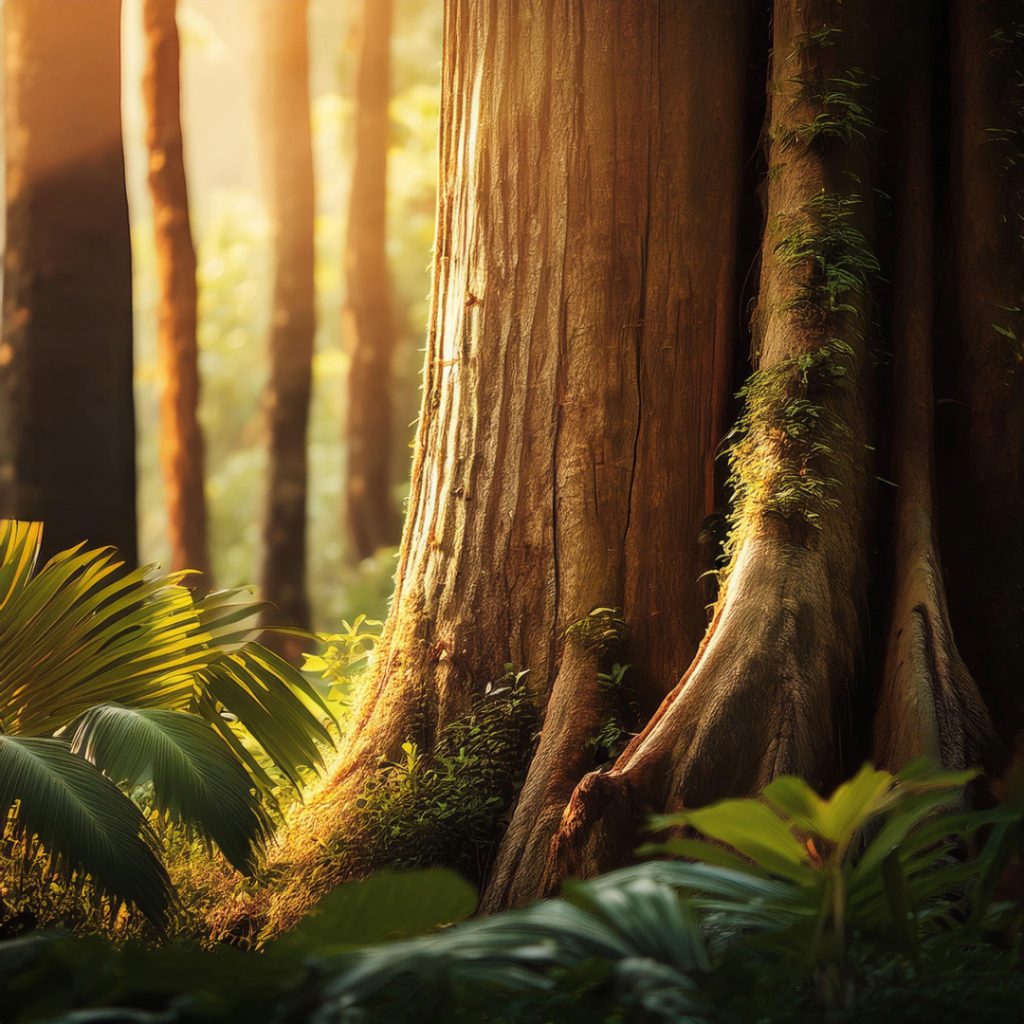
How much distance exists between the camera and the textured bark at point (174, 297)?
10.4 m

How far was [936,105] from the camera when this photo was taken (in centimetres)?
423

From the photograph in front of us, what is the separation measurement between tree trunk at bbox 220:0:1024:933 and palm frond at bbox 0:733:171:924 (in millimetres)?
1139

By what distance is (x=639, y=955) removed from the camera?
5.12 ft

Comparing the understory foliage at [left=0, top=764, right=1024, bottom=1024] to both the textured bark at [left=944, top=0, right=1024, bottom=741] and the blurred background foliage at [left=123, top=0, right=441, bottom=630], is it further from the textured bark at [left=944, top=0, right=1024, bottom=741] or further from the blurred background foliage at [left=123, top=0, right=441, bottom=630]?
the blurred background foliage at [left=123, top=0, right=441, bottom=630]

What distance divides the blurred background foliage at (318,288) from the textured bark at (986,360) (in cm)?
1484

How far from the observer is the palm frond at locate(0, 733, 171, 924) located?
2.71 m

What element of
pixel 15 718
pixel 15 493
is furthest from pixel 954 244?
pixel 15 493

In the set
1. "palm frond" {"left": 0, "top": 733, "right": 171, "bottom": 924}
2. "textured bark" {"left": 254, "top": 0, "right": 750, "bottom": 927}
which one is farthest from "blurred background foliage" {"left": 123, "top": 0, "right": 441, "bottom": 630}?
"palm frond" {"left": 0, "top": 733, "right": 171, "bottom": 924}

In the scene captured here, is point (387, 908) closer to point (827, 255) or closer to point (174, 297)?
point (827, 255)

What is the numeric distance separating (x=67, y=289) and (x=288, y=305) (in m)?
8.31

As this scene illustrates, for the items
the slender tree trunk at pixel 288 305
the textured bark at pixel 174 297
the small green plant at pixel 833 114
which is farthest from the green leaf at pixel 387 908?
the slender tree trunk at pixel 288 305

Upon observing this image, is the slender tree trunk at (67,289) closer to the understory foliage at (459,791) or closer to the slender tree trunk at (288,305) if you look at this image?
the understory foliage at (459,791)

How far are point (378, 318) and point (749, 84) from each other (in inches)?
574

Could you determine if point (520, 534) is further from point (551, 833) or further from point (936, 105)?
point (936, 105)
